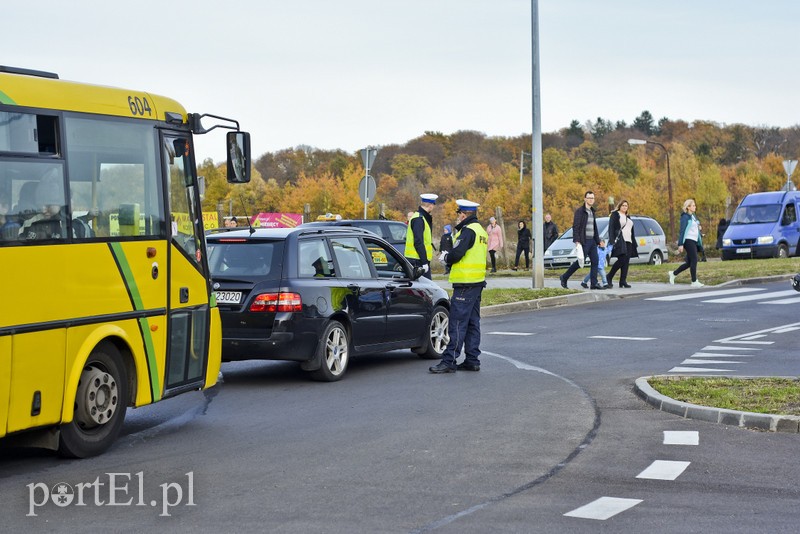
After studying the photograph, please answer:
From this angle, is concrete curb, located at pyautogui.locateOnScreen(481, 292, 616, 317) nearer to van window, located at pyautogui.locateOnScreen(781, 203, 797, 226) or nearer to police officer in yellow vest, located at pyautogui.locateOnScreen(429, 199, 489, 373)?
police officer in yellow vest, located at pyautogui.locateOnScreen(429, 199, 489, 373)

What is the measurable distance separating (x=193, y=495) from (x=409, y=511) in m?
1.33

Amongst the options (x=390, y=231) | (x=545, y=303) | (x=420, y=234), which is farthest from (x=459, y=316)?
(x=390, y=231)

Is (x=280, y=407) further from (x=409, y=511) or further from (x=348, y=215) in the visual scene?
(x=348, y=215)

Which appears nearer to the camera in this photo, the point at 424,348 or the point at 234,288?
the point at 234,288

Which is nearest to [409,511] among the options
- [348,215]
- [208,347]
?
[208,347]

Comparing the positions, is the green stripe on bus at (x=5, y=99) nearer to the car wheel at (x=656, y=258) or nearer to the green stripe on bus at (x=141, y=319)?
the green stripe on bus at (x=141, y=319)

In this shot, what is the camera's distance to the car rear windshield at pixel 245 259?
39.9ft

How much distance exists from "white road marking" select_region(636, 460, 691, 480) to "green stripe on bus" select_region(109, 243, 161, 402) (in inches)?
149

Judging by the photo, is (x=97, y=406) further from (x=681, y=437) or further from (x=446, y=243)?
(x=446, y=243)

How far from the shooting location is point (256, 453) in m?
8.43

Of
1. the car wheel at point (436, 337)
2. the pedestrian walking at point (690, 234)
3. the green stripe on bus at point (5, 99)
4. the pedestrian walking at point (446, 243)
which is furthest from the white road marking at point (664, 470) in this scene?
the pedestrian walking at point (690, 234)

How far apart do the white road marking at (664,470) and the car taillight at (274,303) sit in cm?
486

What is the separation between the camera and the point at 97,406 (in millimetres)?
8531

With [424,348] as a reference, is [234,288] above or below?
above
